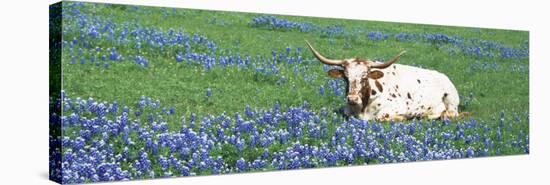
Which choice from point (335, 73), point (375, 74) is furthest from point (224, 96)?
point (375, 74)

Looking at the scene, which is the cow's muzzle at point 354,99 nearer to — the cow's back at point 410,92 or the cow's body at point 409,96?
the cow's body at point 409,96

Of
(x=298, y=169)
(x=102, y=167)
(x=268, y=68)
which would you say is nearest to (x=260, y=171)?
(x=298, y=169)

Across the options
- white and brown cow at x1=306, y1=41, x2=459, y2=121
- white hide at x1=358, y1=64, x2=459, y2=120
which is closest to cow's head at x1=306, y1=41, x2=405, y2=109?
white and brown cow at x1=306, y1=41, x2=459, y2=121

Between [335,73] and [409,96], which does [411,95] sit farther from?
[335,73]

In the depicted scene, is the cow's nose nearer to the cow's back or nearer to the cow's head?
the cow's head

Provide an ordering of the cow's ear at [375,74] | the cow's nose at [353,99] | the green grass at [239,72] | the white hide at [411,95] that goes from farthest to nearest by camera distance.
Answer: the white hide at [411,95] → the cow's ear at [375,74] → the cow's nose at [353,99] → the green grass at [239,72]

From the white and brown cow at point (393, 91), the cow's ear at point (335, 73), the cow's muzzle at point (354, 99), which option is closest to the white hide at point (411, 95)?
the white and brown cow at point (393, 91)

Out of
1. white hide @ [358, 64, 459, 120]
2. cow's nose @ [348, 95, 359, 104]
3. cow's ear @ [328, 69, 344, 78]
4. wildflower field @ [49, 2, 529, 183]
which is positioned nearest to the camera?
wildflower field @ [49, 2, 529, 183]
